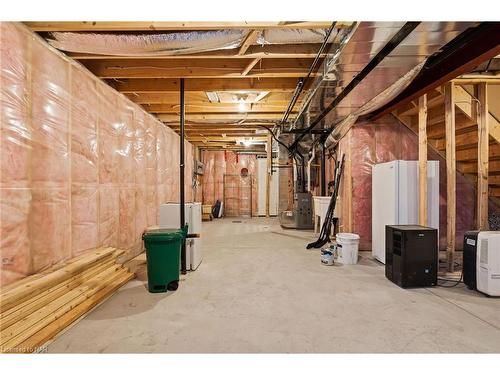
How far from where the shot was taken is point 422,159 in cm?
328

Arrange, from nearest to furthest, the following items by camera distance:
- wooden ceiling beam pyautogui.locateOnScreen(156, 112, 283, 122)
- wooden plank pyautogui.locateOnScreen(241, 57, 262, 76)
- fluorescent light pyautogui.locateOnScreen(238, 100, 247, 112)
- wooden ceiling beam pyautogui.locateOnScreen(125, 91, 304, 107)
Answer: wooden plank pyautogui.locateOnScreen(241, 57, 262, 76) → wooden ceiling beam pyautogui.locateOnScreen(125, 91, 304, 107) → fluorescent light pyautogui.locateOnScreen(238, 100, 247, 112) → wooden ceiling beam pyautogui.locateOnScreen(156, 112, 283, 122)

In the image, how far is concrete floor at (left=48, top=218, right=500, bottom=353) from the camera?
1781 mm

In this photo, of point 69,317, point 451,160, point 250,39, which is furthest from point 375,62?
point 69,317

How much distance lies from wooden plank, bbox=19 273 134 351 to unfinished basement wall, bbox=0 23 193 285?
1.52 ft

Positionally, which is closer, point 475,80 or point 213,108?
point 475,80

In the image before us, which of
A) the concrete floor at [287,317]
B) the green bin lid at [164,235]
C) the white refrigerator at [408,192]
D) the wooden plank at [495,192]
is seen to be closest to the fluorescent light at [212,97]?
the green bin lid at [164,235]

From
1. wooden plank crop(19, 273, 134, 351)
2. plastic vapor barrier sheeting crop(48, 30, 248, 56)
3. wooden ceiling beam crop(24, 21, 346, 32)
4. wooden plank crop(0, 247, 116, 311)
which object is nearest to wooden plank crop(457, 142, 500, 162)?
wooden ceiling beam crop(24, 21, 346, 32)

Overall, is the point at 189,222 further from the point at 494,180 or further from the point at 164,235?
the point at 494,180

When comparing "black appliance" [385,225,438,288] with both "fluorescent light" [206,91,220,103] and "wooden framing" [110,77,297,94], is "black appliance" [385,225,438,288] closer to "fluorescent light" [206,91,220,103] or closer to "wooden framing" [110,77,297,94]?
"wooden framing" [110,77,297,94]

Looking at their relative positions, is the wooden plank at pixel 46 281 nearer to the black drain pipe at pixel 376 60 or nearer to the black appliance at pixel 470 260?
the black drain pipe at pixel 376 60

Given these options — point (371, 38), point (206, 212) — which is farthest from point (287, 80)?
point (206, 212)

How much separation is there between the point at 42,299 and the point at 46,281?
0.13 meters

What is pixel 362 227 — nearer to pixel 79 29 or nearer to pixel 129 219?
pixel 129 219

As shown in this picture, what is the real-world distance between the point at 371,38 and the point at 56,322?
10.2 ft
